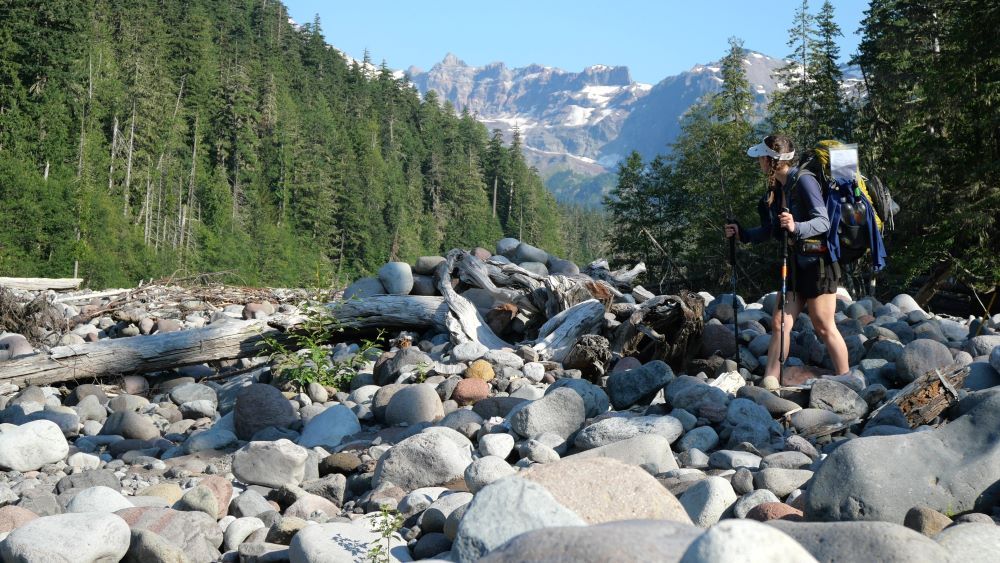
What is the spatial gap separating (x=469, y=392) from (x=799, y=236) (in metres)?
2.92

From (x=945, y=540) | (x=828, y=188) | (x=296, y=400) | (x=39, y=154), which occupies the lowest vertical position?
(x=296, y=400)

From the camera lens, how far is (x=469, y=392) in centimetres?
727

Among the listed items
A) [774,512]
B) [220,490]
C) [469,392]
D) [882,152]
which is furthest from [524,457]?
[882,152]

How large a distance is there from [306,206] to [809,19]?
47.6 meters

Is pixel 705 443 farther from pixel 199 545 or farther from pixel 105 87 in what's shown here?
pixel 105 87

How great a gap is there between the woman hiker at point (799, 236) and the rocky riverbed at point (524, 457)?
38 centimetres

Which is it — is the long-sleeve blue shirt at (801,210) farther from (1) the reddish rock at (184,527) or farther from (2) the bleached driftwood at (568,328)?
(1) the reddish rock at (184,527)

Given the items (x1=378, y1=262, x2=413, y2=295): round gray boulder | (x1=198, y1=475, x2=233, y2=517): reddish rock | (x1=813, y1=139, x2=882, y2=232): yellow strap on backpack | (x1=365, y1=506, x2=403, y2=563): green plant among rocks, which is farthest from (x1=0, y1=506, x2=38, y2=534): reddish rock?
(x1=378, y1=262, x2=413, y2=295): round gray boulder

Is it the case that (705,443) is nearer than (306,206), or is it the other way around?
(705,443)

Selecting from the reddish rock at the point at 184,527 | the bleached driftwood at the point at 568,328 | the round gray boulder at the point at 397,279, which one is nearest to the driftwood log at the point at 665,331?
the bleached driftwood at the point at 568,328

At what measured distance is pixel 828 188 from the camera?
6301 mm

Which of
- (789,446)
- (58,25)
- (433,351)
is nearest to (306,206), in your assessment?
(58,25)

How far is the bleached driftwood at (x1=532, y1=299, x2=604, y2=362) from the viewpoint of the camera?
28.4 ft

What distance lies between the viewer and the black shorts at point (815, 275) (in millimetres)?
6203
